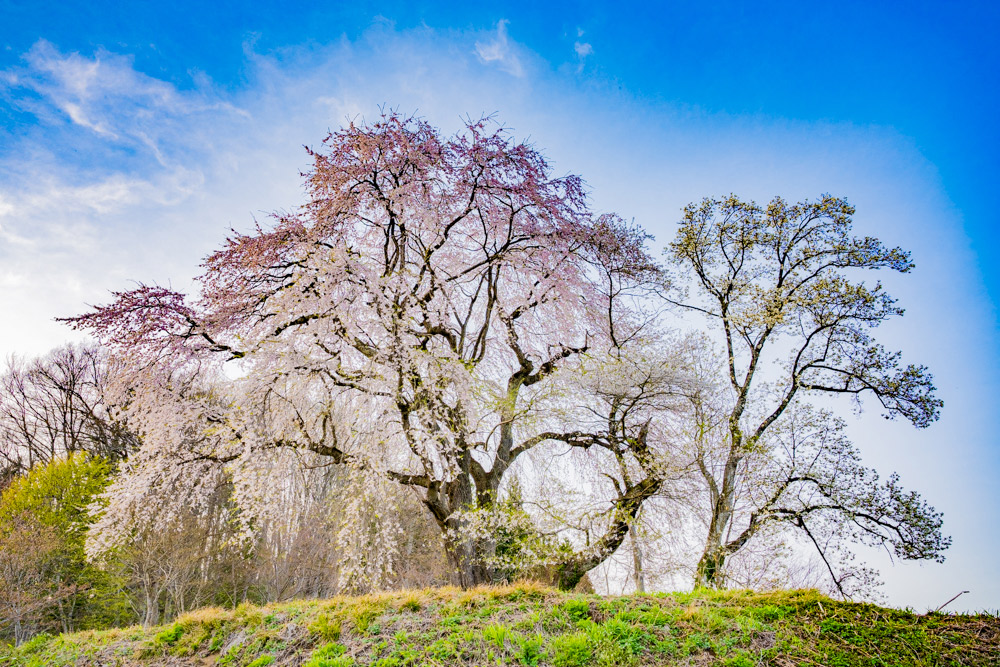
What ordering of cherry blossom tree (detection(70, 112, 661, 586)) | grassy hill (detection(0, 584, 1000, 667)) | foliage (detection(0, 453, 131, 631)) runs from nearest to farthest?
grassy hill (detection(0, 584, 1000, 667)) < cherry blossom tree (detection(70, 112, 661, 586)) < foliage (detection(0, 453, 131, 631))

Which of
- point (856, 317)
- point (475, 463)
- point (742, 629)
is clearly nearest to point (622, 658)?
point (742, 629)

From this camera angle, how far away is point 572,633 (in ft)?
15.2

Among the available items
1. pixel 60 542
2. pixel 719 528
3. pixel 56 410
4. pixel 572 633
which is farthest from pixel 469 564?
pixel 56 410

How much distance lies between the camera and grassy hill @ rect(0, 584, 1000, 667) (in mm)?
4125

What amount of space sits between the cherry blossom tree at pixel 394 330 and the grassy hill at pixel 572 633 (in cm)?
225

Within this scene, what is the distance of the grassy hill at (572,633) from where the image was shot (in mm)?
4125

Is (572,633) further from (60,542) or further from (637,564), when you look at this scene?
(60,542)

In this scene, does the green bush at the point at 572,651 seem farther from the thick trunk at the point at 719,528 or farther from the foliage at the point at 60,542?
the foliage at the point at 60,542

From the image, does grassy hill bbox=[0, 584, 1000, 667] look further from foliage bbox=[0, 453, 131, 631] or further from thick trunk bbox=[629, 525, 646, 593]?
foliage bbox=[0, 453, 131, 631]

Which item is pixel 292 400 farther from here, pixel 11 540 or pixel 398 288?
pixel 11 540

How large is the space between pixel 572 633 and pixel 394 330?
15.5ft

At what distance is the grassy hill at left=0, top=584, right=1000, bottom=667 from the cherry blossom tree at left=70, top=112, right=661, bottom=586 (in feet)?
7.38

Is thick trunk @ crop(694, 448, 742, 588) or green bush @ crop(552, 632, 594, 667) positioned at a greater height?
thick trunk @ crop(694, 448, 742, 588)

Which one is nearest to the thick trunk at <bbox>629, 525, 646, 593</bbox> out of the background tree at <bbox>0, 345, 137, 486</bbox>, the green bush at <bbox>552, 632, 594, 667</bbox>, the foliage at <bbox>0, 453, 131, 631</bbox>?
the green bush at <bbox>552, 632, 594, 667</bbox>
